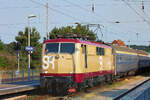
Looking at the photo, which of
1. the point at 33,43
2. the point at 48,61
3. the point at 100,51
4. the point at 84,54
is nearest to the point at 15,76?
the point at 100,51

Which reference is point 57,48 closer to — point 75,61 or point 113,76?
point 75,61

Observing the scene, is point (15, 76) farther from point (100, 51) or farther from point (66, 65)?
point (66, 65)

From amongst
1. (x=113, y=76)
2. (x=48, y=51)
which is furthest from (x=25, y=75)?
(x=48, y=51)

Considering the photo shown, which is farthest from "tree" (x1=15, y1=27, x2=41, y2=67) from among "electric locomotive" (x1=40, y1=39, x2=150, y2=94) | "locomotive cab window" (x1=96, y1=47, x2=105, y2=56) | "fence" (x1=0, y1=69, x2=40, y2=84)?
"electric locomotive" (x1=40, y1=39, x2=150, y2=94)

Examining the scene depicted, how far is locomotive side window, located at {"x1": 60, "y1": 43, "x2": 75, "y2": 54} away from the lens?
49.1 feet

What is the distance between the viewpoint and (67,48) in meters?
15.0

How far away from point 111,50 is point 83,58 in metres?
7.39

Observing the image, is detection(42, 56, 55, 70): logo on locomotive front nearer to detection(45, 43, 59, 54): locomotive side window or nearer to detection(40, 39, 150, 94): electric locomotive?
detection(40, 39, 150, 94): electric locomotive

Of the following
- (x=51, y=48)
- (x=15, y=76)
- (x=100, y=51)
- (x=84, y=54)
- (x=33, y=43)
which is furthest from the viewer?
(x=33, y=43)

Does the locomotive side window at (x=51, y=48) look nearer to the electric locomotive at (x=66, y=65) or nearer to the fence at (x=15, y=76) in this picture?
the electric locomotive at (x=66, y=65)

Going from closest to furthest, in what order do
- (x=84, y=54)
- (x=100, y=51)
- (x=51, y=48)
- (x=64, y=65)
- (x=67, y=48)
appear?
(x=64, y=65), (x=67, y=48), (x=51, y=48), (x=84, y=54), (x=100, y=51)

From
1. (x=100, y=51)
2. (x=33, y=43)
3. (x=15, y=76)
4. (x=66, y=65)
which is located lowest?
(x=15, y=76)

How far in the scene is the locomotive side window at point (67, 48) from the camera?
49.1 ft

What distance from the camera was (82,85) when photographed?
50.4ft
